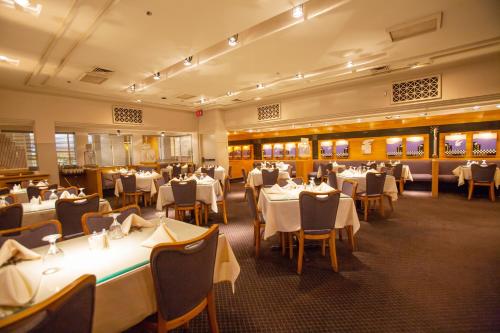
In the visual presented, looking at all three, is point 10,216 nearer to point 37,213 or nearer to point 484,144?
point 37,213

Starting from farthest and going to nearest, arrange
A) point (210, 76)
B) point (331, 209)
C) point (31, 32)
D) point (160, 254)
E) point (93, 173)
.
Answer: point (93, 173), point (210, 76), point (31, 32), point (331, 209), point (160, 254)

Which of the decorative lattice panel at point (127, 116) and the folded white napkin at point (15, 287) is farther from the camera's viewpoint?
the decorative lattice panel at point (127, 116)

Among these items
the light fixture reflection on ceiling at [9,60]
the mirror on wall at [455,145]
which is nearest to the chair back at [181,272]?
the light fixture reflection on ceiling at [9,60]

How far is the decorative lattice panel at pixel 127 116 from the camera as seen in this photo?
852 cm

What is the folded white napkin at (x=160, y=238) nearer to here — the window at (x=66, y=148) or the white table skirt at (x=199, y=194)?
the white table skirt at (x=199, y=194)

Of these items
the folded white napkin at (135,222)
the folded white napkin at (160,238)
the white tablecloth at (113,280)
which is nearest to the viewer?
the white tablecloth at (113,280)

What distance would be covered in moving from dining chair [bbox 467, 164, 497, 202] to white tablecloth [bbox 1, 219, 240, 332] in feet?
28.3

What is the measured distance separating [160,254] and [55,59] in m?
5.48

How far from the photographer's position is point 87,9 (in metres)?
3.20

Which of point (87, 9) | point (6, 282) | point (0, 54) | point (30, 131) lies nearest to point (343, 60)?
point (87, 9)

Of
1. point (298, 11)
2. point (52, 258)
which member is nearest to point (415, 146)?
point (298, 11)

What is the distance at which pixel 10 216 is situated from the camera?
9.04 feet

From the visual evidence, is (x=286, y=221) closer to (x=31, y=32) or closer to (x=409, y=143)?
(x=31, y=32)

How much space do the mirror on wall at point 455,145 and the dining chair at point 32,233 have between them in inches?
451
